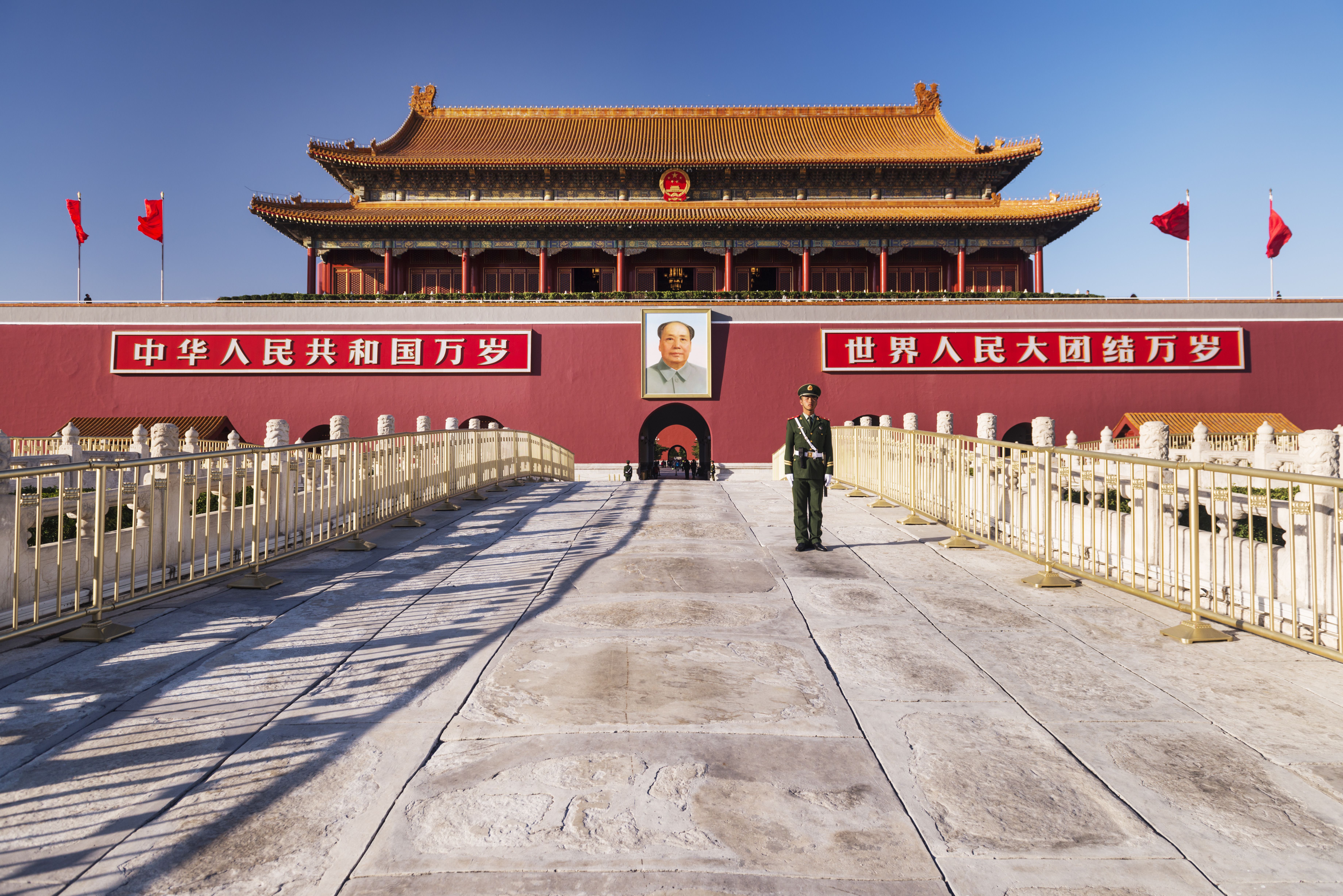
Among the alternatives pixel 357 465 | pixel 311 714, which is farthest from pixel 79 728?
pixel 357 465

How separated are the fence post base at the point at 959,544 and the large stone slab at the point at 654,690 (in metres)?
3.48

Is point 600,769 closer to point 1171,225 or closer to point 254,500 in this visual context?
point 254,500

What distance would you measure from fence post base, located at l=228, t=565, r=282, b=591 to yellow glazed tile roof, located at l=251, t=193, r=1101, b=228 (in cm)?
1883

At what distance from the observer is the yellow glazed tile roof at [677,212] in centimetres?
2238

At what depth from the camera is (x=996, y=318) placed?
20766 millimetres

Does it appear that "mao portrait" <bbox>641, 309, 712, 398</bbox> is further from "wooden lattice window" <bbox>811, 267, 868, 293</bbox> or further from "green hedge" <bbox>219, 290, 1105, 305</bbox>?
"wooden lattice window" <bbox>811, 267, 868, 293</bbox>

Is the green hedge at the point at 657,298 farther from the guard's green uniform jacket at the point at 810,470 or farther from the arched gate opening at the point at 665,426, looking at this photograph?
the guard's green uniform jacket at the point at 810,470

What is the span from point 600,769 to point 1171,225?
86.4 ft

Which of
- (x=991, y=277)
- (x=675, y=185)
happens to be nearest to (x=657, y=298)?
(x=675, y=185)

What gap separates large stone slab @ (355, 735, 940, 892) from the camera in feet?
6.79

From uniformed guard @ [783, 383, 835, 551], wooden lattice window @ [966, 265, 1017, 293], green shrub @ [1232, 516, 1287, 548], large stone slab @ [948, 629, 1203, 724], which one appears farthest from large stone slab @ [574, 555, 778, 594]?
wooden lattice window @ [966, 265, 1017, 293]

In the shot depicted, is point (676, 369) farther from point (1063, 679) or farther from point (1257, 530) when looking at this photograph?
point (1063, 679)

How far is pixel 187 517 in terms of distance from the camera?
22.3ft

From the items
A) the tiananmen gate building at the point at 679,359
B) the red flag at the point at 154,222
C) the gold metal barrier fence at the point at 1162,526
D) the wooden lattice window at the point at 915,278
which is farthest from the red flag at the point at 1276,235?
the red flag at the point at 154,222
